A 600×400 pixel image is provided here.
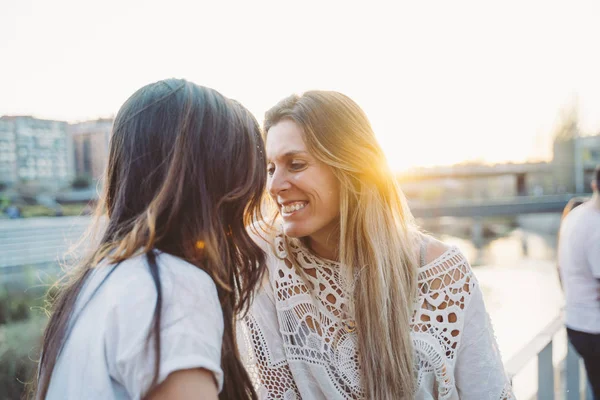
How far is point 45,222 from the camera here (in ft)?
50.5

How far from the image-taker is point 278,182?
1.89m

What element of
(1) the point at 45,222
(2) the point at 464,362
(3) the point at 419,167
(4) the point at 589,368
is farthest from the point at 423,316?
(3) the point at 419,167

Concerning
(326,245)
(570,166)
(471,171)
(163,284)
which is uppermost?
(163,284)

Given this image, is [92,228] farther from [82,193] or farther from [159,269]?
[82,193]

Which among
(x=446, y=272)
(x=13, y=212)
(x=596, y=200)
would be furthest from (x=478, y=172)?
(x=446, y=272)

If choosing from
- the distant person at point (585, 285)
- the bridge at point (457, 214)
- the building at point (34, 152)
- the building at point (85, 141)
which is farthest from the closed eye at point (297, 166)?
the building at point (85, 141)

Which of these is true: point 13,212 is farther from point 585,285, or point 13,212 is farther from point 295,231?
point 585,285

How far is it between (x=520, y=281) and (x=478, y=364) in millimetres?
19012

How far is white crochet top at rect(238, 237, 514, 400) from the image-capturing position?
177 centimetres

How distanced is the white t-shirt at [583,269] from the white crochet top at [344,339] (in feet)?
4.94

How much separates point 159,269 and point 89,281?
0.16 metres

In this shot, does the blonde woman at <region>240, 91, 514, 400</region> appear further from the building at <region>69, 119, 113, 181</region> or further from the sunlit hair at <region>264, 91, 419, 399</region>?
the building at <region>69, 119, 113, 181</region>

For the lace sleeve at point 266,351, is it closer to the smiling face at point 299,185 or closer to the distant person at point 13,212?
the smiling face at point 299,185

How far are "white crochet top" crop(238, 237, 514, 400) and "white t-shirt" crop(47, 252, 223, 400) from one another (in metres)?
0.93
